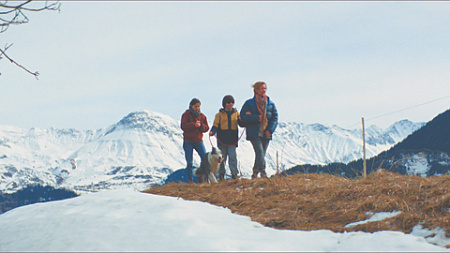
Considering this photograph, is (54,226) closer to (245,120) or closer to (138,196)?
(138,196)

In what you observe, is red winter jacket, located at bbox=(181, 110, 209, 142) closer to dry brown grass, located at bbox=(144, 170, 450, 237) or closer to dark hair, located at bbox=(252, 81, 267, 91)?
dark hair, located at bbox=(252, 81, 267, 91)

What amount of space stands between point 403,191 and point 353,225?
1.22 m

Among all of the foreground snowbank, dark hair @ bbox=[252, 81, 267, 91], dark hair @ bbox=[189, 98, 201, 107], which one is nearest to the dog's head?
dark hair @ bbox=[189, 98, 201, 107]

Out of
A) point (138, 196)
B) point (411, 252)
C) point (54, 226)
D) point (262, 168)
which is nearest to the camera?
point (411, 252)

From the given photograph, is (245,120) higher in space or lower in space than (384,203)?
higher

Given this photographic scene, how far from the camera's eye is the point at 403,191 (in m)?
6.32

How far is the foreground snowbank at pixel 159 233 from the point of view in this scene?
4680mm

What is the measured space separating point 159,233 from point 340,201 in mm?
2917

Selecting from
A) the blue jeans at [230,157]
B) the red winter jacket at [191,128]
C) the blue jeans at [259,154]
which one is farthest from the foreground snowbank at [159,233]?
the red winter jacket at [191,128]

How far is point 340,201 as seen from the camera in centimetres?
659

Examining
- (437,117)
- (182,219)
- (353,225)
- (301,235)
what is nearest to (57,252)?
(182,219)

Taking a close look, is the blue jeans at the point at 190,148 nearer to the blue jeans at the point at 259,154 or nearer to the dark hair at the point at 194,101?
the dark hair at the point at 194,101

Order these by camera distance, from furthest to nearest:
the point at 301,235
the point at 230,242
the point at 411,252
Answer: the point at 301,235, the point at 230,242, the point at 411,252

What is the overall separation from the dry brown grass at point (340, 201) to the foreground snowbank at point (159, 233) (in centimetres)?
39
